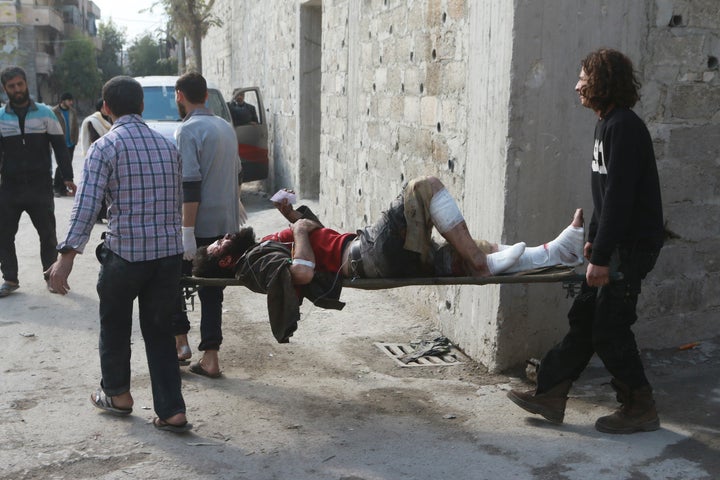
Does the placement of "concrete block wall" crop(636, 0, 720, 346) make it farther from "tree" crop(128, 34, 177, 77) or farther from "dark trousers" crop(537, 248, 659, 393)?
"tree" crop(128, 34, 177, 77)

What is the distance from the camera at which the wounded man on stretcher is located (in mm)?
4266

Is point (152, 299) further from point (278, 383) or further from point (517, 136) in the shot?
point (517, 136)

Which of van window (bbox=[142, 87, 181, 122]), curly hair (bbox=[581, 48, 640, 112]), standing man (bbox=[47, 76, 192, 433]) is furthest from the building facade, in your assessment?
curly hair (bbox=[581, 48, 640, 112])

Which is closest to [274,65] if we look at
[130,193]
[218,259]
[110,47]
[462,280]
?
[218,259]

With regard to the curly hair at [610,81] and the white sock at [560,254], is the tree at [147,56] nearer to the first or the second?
the white sock at [560,254]

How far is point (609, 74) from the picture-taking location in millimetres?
3959

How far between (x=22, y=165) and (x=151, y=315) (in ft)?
11.8

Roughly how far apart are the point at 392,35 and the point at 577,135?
109 inches

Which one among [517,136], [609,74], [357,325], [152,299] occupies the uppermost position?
[609,74]

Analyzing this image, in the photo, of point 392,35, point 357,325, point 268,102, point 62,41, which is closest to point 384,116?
point 392,35

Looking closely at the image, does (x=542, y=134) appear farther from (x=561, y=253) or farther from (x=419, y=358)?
(x=419, y=358)

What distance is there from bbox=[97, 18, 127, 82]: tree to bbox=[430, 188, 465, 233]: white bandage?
78332mm

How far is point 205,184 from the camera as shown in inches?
200

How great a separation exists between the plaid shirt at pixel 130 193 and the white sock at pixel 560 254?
185 cm
